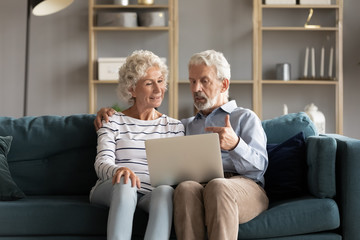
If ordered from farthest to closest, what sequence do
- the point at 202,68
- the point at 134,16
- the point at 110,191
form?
1. the point at 134,16
2. the point at 202,68
3. the point at 110,191

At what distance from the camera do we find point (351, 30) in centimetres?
551

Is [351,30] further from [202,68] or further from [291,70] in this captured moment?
[202,68]

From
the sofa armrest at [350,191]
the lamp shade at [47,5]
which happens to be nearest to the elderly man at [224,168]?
the sofa armrest at [350,191]

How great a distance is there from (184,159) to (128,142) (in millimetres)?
416

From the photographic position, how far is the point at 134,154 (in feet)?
8.65

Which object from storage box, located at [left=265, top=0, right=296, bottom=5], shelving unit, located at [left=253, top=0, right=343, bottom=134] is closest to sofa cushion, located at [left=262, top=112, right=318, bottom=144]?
shelving unit, located at [left=253, top=0, right=343, bottom=134]

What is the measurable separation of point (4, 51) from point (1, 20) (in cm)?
33

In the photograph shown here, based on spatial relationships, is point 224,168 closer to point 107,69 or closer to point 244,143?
point 244,143

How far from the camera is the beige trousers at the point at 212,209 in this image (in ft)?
7.04

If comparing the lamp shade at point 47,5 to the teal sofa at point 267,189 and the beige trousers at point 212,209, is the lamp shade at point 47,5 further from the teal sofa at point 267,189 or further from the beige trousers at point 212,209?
the beige trousers at point 212,209

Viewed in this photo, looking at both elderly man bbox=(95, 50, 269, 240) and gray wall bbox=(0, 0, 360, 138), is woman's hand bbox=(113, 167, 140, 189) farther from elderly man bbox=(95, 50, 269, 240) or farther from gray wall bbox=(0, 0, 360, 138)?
gray wall bbox=(0, 0, 360, 138)

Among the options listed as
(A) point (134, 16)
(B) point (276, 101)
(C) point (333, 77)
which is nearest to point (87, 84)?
(A) point (134, 16)

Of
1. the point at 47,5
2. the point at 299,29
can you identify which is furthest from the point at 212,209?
the point at 299,29

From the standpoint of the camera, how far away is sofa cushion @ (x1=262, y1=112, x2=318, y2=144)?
9.61ft
